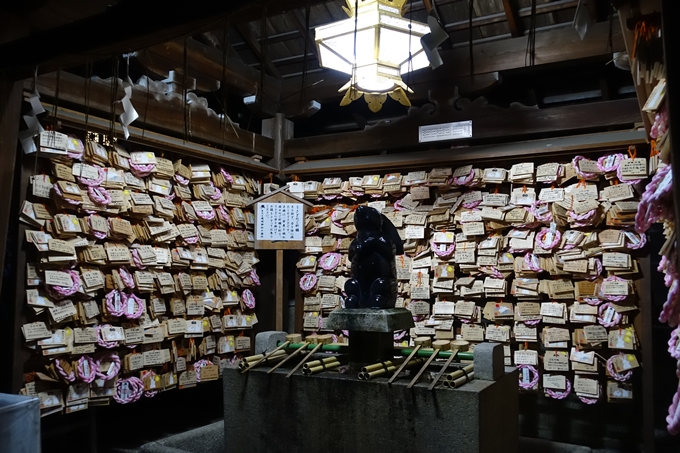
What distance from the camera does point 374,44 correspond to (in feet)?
11.8

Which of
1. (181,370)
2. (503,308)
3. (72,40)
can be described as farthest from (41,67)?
(503,308)

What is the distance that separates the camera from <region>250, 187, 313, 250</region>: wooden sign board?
19.9 feet

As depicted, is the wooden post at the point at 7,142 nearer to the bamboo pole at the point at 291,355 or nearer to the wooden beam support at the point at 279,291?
the bamboo pole at the point at 291,355

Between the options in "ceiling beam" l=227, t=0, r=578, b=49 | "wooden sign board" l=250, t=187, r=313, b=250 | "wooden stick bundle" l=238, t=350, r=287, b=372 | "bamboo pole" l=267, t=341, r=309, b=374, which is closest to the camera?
"bamboo pole" l=267, t=341, r=309, b=374

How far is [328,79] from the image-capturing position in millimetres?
6281

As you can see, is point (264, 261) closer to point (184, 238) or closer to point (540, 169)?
point (184, 238)

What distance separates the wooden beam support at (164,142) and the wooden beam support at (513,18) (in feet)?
9.93

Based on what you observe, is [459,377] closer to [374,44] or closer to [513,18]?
[374,44]

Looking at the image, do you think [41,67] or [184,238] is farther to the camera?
[184,238]

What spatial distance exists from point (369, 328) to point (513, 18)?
11.7 feet

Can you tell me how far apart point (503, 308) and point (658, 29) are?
3858 millimetres

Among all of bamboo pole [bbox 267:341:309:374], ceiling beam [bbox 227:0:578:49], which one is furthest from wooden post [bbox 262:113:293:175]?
bamboo pole [bbox 267:341:309:374]

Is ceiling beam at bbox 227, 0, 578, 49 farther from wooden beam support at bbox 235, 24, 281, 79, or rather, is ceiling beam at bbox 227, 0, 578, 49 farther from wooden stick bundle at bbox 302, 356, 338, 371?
wooden stick bundle at bbox 302, 356, 338, 371

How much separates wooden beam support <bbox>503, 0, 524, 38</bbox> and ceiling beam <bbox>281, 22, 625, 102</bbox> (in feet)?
0.27
